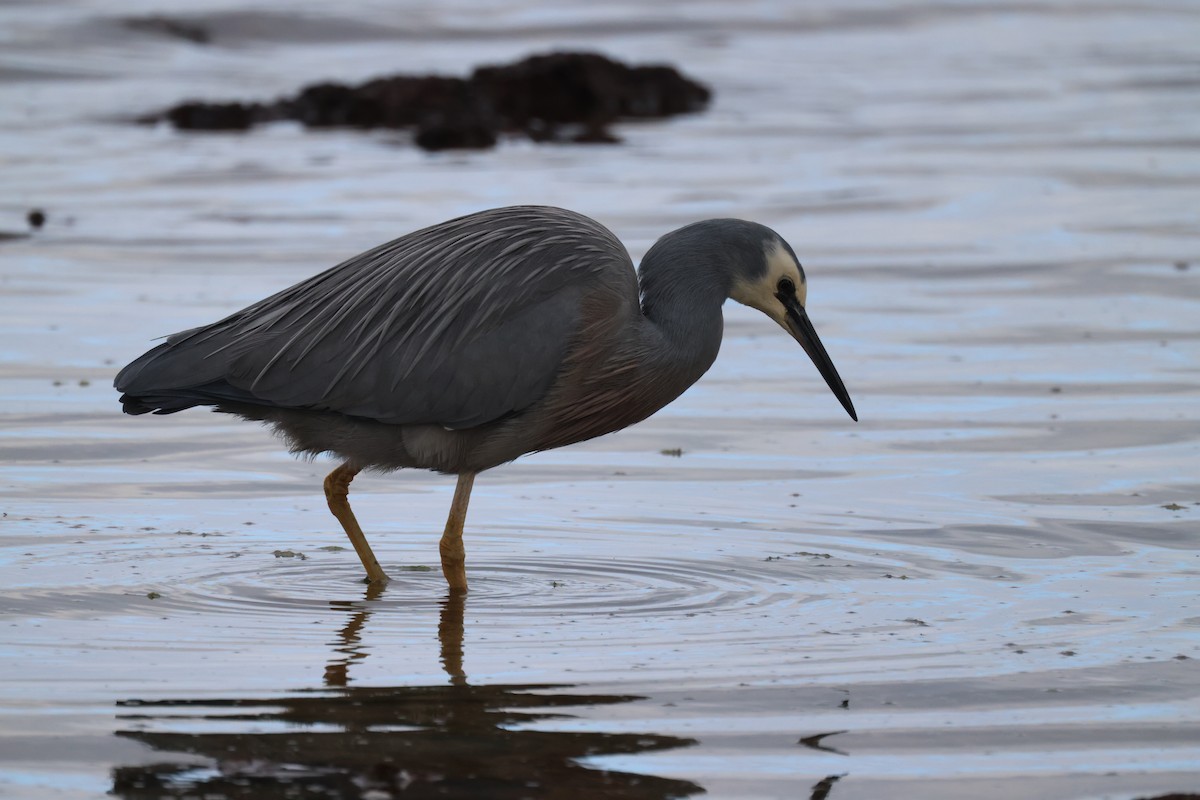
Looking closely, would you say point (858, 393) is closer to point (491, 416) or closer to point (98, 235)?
point (491, 416)

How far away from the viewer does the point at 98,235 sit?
13.8 meters

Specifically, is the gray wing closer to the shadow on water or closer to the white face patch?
the white face patch

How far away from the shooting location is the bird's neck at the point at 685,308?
7000 millimetres

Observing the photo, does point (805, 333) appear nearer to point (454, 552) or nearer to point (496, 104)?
point (454, 552)

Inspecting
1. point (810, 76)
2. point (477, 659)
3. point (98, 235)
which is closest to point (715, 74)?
point (810, 76)

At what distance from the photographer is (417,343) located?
6.95 metres

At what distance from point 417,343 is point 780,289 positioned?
1.43 metres

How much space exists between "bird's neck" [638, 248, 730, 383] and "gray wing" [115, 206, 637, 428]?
0.12m

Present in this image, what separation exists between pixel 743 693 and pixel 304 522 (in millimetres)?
2838

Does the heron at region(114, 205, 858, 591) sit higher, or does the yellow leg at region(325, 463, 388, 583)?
the heron at region(114, 205, 858, 591)

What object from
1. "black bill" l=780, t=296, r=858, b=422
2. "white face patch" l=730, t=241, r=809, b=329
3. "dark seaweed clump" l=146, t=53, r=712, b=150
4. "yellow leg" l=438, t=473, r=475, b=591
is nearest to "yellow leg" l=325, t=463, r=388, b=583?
"yellow leg" l=438, t=473, r=475, b=591

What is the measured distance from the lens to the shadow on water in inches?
186

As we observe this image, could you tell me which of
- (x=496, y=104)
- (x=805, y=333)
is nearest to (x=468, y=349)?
(x=805, y=333)

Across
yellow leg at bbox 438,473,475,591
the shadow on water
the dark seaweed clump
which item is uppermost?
the dark seaweed clump
